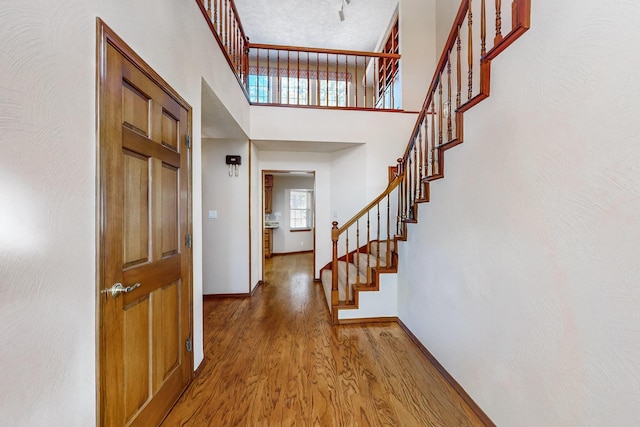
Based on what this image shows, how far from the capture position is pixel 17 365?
0.69m

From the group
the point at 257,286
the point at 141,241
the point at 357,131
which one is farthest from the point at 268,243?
the point at 141,241

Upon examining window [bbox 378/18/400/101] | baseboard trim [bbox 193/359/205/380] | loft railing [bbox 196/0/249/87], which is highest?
window [bbox 378/18/400/101]

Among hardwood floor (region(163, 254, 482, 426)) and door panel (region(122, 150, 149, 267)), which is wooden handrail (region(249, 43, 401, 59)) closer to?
door panel (region(122, 150, 149, 267))

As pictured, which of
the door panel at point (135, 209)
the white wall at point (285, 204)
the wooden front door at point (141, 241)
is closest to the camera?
the wooden front door at point (141, 241)

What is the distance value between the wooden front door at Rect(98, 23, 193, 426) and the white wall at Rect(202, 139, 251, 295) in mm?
1751

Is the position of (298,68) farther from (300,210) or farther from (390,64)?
(300,210)

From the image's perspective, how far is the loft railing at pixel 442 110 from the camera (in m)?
1.42

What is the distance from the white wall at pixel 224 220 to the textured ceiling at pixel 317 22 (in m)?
2.40

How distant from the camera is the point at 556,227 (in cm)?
103

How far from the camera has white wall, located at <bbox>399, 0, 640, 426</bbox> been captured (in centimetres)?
81

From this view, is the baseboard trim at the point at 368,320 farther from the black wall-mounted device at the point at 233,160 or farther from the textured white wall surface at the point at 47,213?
the black wall-mounted device at the point at 233,160

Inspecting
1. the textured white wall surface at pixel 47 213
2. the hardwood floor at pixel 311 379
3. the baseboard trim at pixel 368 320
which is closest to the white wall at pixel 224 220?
the hardwood floor at pixel 311 379

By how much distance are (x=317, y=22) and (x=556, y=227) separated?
15.6 ft

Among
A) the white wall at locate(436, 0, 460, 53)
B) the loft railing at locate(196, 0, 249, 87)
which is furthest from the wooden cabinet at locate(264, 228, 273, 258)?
the white wall at locate(436, 0, 460, 53)
